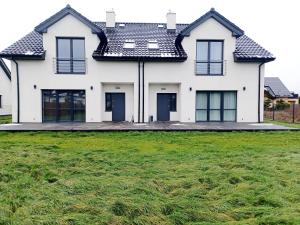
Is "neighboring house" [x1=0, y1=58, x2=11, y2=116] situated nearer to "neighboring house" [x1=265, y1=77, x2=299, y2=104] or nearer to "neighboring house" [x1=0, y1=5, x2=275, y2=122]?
"neighboring house" [x1=0, y1=5, x2=275, y2=122]

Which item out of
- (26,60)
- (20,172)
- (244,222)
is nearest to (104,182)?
(20,172)

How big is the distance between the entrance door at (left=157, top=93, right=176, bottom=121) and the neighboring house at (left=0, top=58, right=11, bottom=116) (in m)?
15.7

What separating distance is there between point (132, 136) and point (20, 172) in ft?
18.6

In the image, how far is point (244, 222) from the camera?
11.5ft

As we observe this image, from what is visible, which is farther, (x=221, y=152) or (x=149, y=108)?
(x=149, y=108)

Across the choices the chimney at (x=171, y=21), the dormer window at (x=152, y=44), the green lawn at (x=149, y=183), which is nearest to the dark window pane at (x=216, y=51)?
the dormer window at (x=152, y=44)

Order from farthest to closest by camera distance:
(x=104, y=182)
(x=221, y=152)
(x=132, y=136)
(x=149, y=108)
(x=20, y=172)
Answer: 1. (x=149, y=108)
2. (x=132, y=136)
3. (x=221, y=152)
4. (x=20, y=172)
5. (x=104, y=182)

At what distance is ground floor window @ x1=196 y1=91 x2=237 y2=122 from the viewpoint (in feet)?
52.0

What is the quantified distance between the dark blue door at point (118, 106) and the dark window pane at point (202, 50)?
5.14m

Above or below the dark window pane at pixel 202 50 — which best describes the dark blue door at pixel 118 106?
below

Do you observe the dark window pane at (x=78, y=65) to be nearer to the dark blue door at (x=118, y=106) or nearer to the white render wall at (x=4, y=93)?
the dark blue door at (x=118, y=106)

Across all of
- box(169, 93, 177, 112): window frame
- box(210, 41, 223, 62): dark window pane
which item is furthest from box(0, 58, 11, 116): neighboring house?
box(210, 41, 223, 62): dark window pane

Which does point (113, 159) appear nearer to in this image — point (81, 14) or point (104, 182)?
point (104, 182)

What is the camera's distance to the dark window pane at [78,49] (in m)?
15.2
